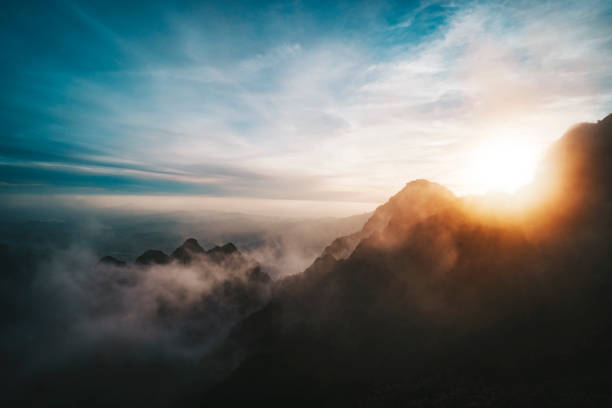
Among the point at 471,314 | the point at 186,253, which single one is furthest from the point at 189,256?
the point at 471,314

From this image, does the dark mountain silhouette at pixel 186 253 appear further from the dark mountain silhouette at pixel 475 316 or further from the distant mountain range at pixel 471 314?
the dark mountain silhouette at pixel 475 316

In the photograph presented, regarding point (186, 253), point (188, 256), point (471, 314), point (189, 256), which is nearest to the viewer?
point (471, 314)

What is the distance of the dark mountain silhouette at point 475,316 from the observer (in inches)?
1361

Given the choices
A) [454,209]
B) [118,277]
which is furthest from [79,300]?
[454,209]

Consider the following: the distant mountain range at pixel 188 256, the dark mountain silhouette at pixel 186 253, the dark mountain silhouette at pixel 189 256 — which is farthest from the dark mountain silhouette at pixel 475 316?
the dark mountain silhouette at pixel 186 253

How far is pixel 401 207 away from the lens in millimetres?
96188

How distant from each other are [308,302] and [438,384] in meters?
42.5

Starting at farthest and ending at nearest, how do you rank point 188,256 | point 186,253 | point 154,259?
point 154,259, point 186,253, point 188,256

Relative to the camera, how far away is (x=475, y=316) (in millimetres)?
44219

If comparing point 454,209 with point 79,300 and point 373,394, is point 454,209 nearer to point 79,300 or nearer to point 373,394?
point 373,394

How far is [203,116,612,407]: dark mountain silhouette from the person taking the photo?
34562 millimetres

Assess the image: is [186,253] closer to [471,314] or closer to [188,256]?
[188,256]

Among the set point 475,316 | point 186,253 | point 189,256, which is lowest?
point 189,256

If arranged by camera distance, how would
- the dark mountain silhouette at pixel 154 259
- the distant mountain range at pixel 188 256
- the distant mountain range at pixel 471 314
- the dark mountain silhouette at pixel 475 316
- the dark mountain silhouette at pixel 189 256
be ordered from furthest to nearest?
the dark mountain silhouette at pixel 154 259 → the distant mountain range at pixel 188 256 → the dark mountain silhouette at pixel 189 256 → the distant mountain range at pixel 471 314 → the dark mountain silhouette at pixel 475 316
